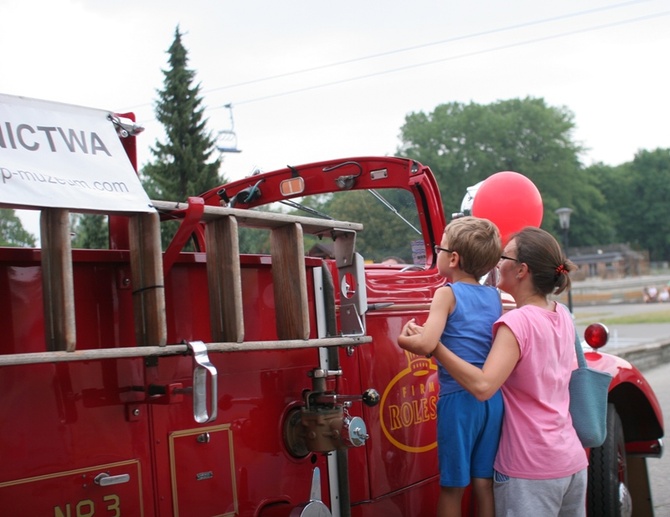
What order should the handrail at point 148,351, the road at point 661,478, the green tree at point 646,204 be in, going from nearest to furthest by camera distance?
the handrail at point 148,351 → the road at point 661,478 → the green tree at point 646,204

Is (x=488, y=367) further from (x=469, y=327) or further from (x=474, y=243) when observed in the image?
(x=474, y=243)

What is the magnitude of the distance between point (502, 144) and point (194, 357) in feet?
225

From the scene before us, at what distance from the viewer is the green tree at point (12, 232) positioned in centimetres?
285

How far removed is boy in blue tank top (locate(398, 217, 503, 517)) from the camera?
273cm

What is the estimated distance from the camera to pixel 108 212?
2125 mm

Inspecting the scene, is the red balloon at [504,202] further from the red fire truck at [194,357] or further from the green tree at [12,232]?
the green tree at [12,232]

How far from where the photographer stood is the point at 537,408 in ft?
8.76

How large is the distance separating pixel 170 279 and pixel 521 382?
126 cm

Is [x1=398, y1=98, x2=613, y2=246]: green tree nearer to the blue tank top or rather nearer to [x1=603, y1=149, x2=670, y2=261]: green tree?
[x1=603, y1=149, x2=670, y2=261]: green tree

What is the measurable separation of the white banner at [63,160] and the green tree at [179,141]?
64.2 feet

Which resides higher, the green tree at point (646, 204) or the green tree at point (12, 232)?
the green tree at point (646, 204)

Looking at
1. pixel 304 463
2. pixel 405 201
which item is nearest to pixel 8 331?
pixel 304 463

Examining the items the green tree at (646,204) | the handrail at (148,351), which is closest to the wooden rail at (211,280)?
the handrail at (148,351)

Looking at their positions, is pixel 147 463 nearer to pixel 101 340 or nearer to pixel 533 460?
pixel 101 340
